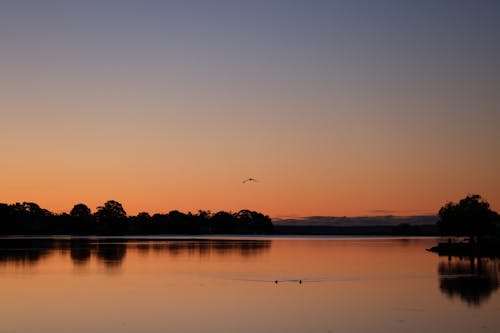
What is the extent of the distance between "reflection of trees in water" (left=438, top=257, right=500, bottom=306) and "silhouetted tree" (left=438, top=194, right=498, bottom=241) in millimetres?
23411

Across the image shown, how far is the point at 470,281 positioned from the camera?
50750 mm

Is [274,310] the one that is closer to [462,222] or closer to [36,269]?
[36,269]

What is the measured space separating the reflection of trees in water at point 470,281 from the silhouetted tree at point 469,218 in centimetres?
2341

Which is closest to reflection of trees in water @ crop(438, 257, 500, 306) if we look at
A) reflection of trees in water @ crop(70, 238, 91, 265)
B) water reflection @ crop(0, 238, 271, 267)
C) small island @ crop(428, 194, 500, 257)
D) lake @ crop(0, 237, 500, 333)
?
lake @ crop(0, 237, 500, 333)

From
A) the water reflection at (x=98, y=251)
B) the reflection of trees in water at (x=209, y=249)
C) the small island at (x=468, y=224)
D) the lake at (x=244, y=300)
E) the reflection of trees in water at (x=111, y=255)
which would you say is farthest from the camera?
the reflection of trees in water at (x=209, y=249)

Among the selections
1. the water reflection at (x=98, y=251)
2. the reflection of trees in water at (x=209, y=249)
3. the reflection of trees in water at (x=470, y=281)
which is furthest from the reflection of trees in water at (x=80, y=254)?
the reflection of trees in water at (x=470, y=281)

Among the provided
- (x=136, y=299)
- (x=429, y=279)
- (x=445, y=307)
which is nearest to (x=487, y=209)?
(x=429, y=279)

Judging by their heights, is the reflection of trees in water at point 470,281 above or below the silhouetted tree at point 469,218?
below

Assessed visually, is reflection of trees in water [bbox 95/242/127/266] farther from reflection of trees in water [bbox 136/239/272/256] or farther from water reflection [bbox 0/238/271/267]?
reflection of trees in water [bbox 136/239/272/256]

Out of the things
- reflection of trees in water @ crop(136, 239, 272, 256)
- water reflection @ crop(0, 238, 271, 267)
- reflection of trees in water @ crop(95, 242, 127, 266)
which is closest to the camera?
reflection of trees in water @ crop(95, 242, 127, 266)

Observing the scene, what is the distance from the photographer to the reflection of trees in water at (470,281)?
4147 centimetres

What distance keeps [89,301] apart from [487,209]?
71115mm

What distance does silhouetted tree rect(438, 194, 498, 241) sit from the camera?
92.5 m

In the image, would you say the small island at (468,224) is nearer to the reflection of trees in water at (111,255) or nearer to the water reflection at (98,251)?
the water reflection at (98,251)
